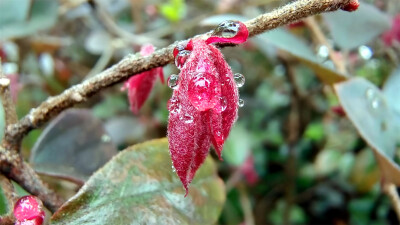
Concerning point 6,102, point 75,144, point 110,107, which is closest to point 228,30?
point 6,102

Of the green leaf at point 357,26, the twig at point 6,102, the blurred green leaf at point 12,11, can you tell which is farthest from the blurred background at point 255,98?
the twig at point 6,102

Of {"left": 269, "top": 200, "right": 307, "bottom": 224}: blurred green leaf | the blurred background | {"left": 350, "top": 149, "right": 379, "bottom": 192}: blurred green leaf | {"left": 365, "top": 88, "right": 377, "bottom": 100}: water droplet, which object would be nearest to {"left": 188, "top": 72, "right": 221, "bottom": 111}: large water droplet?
{"left": 365, "top": 88, "right": 377, "bottom": 100}: water droplet

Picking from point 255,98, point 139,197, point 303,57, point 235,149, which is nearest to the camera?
point 139,197

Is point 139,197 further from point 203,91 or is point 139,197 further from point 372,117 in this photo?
point 372,117

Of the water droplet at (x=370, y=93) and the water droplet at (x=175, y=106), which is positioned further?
the water droplet at (x=370, y=93)

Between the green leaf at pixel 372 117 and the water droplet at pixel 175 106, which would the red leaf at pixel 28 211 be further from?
the green leaf at pixel 372 117
